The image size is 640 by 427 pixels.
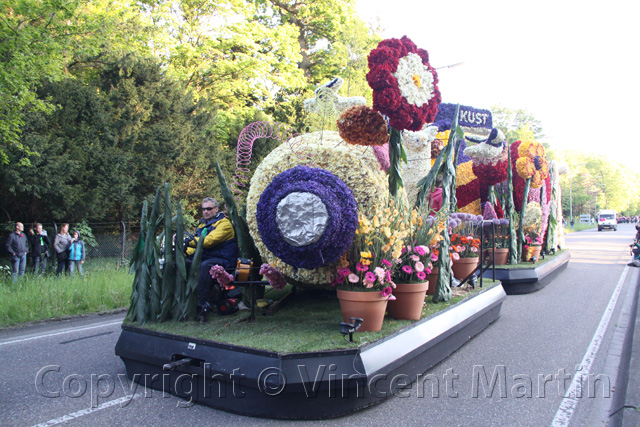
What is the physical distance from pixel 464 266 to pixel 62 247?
30.8 ft

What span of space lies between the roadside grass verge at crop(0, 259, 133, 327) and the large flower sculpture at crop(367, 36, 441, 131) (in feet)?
21.0

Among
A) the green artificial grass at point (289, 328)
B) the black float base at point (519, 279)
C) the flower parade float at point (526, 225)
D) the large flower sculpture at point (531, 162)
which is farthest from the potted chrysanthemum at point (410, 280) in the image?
the large flower sculpture at point (531, 162)

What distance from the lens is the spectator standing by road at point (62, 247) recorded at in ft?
36.2

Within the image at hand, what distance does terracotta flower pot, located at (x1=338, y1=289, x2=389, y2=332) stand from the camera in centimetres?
410

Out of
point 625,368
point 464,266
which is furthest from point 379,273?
point 464,266

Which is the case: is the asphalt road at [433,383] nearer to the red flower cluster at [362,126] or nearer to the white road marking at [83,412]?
the white road marking at [83,412]

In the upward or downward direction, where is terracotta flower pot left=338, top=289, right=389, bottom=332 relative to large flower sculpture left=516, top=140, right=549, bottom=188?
downward

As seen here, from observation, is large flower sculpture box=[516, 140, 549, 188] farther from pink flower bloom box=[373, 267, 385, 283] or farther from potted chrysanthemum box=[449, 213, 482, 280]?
pink flower bloom box=[373, 267, 385, 283]

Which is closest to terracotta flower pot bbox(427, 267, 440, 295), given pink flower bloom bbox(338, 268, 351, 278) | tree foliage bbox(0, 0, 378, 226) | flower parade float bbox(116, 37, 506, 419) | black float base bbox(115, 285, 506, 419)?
flower parade float bbox(116, 37, 506, 419)

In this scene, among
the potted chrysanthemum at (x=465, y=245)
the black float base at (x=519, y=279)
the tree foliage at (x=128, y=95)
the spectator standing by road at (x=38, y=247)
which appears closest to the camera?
the potted chrysanthemum at (x=465, y=245)

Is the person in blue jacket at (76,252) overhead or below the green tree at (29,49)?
below

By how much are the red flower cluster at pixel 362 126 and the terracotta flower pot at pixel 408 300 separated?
5.27ft

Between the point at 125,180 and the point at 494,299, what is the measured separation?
1041cm

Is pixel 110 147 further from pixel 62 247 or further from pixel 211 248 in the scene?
pixel 211 248
